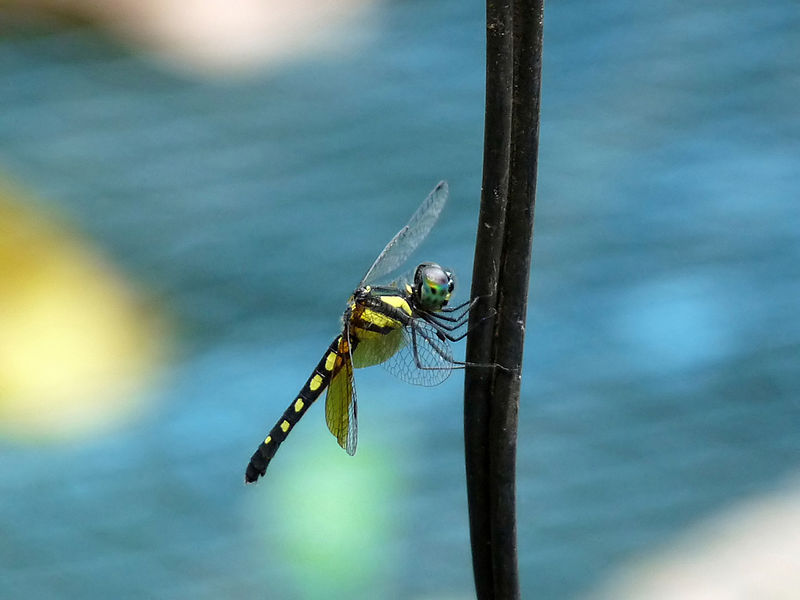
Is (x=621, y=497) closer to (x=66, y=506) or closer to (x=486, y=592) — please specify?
(x=66, y=506)

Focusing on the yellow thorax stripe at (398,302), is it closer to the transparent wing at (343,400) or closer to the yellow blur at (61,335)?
the transparent wing at (343,400)

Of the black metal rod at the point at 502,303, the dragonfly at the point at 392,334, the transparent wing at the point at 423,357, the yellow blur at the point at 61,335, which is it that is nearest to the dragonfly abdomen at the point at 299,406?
the dragonfly at the point at 392,334

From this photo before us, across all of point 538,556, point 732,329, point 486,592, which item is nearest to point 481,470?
point 486,592

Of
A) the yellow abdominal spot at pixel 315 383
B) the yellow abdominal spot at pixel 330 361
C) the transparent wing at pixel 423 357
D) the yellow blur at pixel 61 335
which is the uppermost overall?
the yellow blur at pixel 61 335

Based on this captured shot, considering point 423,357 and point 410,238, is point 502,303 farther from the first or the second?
point 410,238

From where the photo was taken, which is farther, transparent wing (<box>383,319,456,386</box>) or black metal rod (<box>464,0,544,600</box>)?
transparent wing (<box>383,319,456,386</box>)

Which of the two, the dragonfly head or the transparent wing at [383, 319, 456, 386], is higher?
the dragonfly head

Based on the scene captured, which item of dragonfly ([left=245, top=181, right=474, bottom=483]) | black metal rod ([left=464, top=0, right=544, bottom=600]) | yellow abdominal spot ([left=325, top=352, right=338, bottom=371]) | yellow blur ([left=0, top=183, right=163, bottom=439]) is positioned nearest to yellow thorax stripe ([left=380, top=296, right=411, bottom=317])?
dragonfly ([left=245, top=181, right=474, bottom=483])

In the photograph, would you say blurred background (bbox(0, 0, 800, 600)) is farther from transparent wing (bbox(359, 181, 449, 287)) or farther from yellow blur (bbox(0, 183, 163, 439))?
transparent wing (bbox(359, 181, 449, 287))
